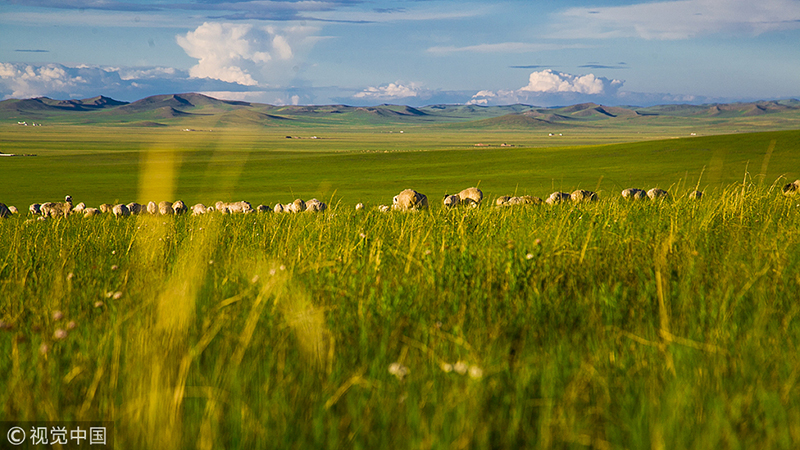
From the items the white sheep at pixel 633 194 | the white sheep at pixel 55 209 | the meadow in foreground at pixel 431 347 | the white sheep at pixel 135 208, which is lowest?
the white sheep at pixel 55 209

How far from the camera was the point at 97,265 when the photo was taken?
469 cm

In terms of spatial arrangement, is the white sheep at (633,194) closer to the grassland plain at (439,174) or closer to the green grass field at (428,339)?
the green grass field at (428,339)

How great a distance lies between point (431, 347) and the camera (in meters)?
2.76

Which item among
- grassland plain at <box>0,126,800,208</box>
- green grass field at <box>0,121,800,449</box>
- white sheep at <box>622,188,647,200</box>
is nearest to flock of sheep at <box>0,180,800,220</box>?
white sheep at <box>622,188,647,200</box>

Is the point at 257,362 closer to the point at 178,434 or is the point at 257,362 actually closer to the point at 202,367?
the point at 202,367

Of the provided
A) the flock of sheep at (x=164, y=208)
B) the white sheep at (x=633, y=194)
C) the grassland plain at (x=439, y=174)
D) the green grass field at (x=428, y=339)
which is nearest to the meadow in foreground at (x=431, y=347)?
the green grass field at (x=428, y=339)

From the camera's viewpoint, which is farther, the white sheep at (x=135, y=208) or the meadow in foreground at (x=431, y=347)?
the white sheep at (x=135, y=208)

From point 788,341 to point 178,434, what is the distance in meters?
2.93

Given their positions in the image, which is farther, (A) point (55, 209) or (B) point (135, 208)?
(A) point (55, 209)

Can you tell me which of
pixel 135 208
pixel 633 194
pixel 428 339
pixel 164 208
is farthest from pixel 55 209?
pixel 633 194

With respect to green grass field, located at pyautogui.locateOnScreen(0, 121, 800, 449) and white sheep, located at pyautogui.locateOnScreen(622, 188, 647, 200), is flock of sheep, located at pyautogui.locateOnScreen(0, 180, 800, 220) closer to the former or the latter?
white sheep, located at pyautogui.locateOnScreen(622, 188, 647, 200)

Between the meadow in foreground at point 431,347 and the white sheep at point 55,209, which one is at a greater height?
the meadow in foreground at point 431,347

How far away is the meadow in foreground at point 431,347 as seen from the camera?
6.71ft

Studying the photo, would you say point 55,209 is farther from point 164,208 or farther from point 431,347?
point 431,347
